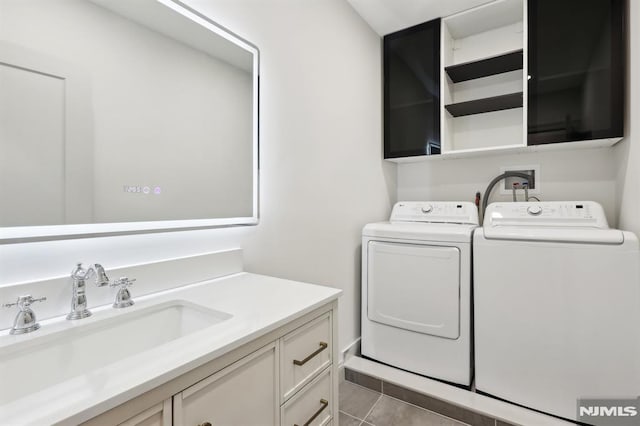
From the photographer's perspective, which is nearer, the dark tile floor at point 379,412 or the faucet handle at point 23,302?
the faucet handle at point 23,302

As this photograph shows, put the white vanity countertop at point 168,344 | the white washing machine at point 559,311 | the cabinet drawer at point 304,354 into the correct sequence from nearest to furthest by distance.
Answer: the white vanity countertop at point 168,344 < the cabinet drawer at point 304,354 < the white washing machine at point 559,311

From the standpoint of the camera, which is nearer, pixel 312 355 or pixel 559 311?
pixel 312 355

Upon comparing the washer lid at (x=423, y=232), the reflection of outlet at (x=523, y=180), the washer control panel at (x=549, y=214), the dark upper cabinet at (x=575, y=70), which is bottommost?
the washer lid at (x=423, y=232)

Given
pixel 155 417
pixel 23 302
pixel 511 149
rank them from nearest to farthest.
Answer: pixel 155 417
pixel 23 302
pixel 511 149

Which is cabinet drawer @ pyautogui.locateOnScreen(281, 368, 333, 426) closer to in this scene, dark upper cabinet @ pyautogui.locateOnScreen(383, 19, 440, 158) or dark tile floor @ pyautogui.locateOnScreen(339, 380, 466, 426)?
dark tile floor @ pyautogui.locateOnScreen(339, 380, 466, 426)

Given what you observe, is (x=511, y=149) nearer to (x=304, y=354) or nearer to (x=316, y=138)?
(x=316, y=138)

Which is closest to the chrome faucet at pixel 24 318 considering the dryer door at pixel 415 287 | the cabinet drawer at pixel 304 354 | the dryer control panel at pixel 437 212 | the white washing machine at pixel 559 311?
the cabinet drawer at pixel 304 354

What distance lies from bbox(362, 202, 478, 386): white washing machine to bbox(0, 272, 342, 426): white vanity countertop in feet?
3.16

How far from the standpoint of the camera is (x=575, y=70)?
70.6 inches

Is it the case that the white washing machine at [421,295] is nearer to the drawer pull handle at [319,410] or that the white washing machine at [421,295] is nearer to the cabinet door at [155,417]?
the drawer pull handle at [319,410]

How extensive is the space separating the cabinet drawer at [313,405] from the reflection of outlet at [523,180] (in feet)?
6.55

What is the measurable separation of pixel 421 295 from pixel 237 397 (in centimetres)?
137

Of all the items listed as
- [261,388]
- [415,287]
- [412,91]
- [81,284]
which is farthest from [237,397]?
[412,91]

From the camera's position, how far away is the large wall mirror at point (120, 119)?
0.77 m
